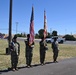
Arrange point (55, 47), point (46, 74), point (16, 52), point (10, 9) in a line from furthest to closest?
point (10, 9), point (55, 47), point (16, 52), point (46, 74)

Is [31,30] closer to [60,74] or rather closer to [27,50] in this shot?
[27,50]

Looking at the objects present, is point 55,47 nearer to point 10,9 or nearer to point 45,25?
point 45,25

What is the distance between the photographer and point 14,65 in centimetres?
1470

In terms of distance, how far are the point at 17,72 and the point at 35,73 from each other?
0.89m

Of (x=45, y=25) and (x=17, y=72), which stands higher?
(x=45, y=25)

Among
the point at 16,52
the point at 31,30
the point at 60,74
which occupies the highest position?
the point at 31,30

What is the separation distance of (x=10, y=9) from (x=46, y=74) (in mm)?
12093

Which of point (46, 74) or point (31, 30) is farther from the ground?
point (31, 30)

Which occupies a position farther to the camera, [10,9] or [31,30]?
[10,9]

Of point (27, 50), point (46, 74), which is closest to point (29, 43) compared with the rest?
point (27, 50)

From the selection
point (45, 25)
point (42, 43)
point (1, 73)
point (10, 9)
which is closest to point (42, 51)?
point (42, 43)

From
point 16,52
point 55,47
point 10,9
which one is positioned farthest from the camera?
point 10,9

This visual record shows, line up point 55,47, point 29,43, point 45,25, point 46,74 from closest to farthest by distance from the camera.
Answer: point 46,74, point 29,43, point 45,25, point 55,47

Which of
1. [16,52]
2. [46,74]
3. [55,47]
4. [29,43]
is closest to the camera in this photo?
[46,74]
